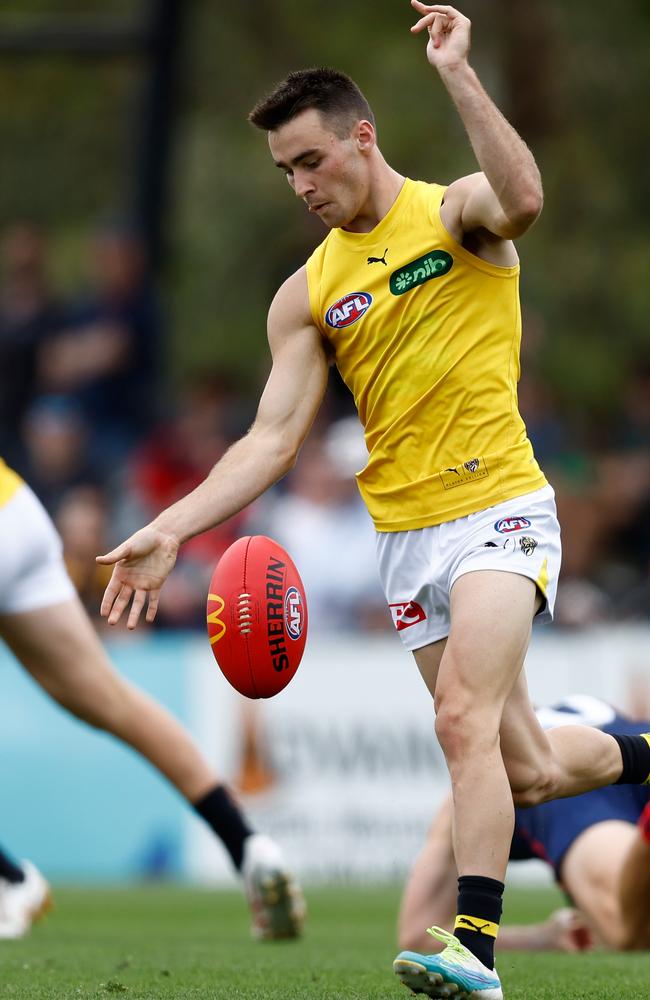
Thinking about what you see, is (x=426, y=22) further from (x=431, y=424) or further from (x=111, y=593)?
(x=111, y=593)

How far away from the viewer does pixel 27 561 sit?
6410 mm

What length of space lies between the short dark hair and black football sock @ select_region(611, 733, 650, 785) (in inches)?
79.9

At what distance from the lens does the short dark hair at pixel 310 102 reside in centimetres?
512

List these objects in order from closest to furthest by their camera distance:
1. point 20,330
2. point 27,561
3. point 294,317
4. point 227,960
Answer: point 294,317 < point 227,960 < point 27,561 < point 20,330

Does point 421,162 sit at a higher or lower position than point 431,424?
higher

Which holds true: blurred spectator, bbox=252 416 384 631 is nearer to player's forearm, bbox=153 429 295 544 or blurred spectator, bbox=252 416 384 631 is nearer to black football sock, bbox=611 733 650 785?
black football sock, bbox=611 733 650 785

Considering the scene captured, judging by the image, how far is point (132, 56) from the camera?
13.0 metres

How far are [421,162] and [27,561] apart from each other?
11.9 m

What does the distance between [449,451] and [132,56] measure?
28.5 feet

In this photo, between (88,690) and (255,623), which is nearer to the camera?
(255,623)

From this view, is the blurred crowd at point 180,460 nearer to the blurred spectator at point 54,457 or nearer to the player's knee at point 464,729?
the blurred spectator at point 54,457

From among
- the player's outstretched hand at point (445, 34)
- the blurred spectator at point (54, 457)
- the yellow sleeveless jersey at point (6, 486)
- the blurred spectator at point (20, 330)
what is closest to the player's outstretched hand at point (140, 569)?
the player's outstretched hand at point (445, 34)

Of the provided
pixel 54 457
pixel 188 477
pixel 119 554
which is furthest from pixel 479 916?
pixel 188 477

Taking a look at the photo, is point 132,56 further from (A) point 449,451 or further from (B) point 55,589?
(A) point 449,451
